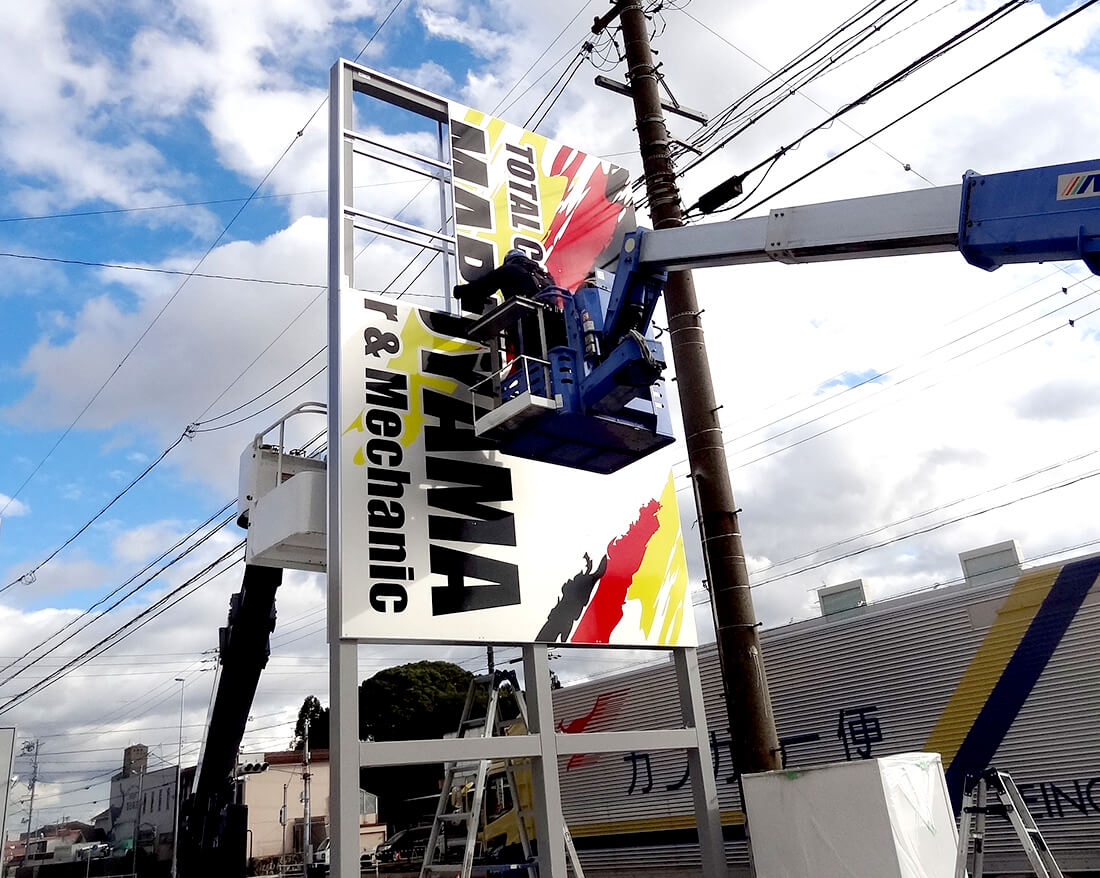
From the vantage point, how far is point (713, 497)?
994 centimetres

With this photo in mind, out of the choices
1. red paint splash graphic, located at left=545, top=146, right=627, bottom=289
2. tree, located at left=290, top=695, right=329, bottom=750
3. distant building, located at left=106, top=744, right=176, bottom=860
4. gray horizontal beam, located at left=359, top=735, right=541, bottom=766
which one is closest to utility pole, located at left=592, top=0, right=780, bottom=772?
red paint splash graphic, located at left=545, top=146, right=627, bottom=289

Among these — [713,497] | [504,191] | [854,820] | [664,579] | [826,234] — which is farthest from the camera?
[504,191]

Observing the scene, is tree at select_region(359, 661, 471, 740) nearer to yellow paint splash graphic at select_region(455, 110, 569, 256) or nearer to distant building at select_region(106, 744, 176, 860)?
distant building at select_region(106, 744, 176, 860)

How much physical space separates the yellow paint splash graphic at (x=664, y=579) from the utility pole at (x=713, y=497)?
939mm

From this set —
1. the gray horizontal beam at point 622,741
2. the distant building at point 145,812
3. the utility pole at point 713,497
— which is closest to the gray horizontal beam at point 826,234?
the utility pole at point 713,497

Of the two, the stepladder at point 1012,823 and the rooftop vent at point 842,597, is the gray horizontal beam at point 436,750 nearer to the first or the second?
the stepladder at point 1012,823

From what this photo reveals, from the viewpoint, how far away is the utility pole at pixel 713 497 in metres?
9.28

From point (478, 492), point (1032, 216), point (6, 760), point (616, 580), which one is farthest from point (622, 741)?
point (1032, 216)

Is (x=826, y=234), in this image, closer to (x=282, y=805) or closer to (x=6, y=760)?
(x=6, y=760)

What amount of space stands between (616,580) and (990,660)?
824 cm

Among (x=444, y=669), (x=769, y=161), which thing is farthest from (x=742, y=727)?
(x=444, y=669)

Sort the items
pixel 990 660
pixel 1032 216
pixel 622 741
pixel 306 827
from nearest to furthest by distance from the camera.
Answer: pixel 1032 216, pixel 622 741, pixel 990 660, pixel 306 827

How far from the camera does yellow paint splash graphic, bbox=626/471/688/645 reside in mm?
10898

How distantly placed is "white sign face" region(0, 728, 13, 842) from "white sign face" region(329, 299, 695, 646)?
2.86m
